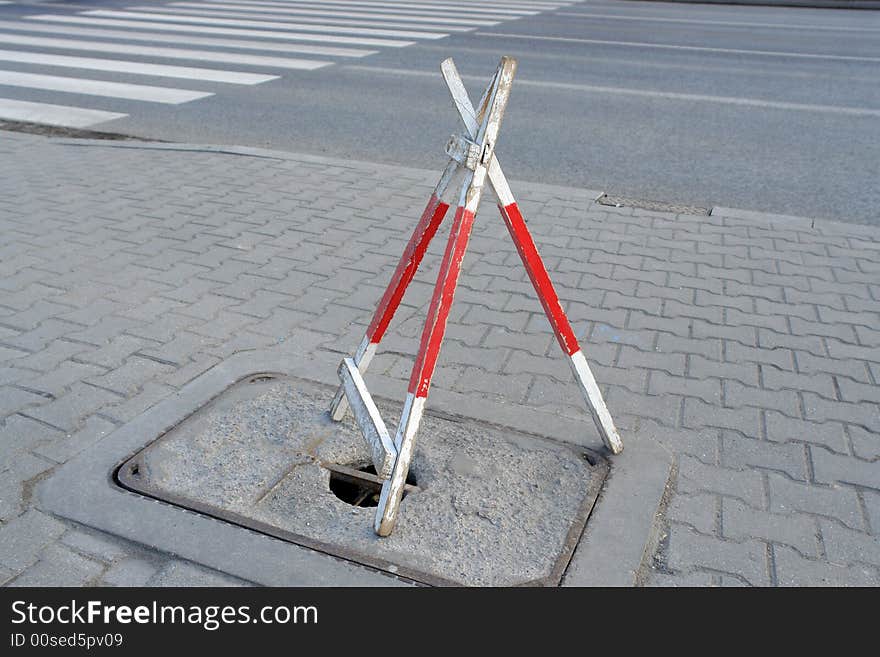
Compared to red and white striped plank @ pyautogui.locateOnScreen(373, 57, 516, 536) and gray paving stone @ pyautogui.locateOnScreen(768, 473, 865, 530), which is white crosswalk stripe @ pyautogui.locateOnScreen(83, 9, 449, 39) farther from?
gray paving stone @ pyautogui.locateOnScreen(768, 473, 865, 530)

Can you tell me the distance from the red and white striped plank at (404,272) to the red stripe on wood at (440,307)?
10.9 inches

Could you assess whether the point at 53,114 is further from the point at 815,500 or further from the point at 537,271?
the point at 815,500

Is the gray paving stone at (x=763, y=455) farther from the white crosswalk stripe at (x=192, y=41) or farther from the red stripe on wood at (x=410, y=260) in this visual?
the white crosswalk stripe at (x=192, y=41)

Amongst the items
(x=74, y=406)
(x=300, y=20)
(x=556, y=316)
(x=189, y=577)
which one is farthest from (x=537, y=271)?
(x=300, y=20)

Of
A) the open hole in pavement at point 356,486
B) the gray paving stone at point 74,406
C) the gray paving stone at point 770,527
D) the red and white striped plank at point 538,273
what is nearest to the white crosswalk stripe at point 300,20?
the gray paving stone at point 74,406

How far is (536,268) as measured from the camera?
3.20 metres

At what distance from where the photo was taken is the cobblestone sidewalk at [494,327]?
2984mm

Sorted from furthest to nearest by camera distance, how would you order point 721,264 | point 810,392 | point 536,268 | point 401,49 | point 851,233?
point 401,49
point 851,233
point 721,264
point 810,392
point 536,268

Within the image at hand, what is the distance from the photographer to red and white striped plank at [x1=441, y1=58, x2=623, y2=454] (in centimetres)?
300

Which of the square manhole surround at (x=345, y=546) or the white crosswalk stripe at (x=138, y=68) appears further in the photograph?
the white crosswalk stripe at (x=138, y=68)

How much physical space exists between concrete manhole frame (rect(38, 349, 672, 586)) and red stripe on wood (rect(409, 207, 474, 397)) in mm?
649
